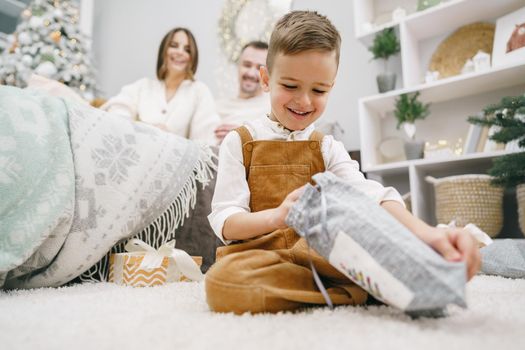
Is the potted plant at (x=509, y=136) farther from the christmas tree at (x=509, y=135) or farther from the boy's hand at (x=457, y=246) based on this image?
the boy's hand at (x=457, y=246)

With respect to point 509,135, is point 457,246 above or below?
below

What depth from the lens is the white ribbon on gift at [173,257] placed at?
974 mm

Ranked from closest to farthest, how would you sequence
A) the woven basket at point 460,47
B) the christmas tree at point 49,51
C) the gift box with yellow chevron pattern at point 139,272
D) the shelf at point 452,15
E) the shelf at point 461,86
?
1. the gift box with yellow chevron pattern at point 139,272
2. the shelf at point 461,86
3. the shelf at point 452,15
4. the woven basket at point 460,47
5. the christmas tree at point 49,51

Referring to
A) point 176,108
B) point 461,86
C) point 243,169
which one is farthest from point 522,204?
point 176,108

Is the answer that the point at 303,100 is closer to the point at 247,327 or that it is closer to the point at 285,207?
the point at 285,207

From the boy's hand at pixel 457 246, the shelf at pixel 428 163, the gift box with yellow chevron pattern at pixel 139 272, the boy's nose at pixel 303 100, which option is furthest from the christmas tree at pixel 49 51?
the boy's hand at pixel 457 246

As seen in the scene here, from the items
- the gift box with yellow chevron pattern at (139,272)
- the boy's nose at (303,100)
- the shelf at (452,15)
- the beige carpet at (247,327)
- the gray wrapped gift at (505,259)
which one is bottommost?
the gray wrapped gift at (505,259)

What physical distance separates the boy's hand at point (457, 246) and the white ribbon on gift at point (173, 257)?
0.61 m

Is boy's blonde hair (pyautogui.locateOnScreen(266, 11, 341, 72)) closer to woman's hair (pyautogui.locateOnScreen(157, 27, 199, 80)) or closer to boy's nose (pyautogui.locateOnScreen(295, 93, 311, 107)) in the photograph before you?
boy's nose (pyautogui.locateOnScreen(295, 93, 311, 107))

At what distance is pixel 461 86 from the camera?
1856 millimetres

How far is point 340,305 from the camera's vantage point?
653mm

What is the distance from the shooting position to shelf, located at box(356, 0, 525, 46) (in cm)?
183

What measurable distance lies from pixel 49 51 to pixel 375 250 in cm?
310

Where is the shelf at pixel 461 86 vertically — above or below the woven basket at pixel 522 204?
above
